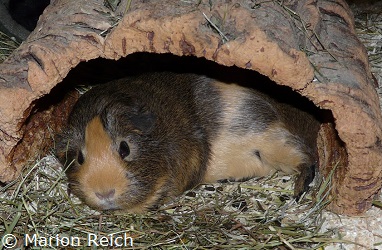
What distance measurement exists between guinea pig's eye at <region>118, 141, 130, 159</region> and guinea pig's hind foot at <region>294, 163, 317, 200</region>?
1.07 meters

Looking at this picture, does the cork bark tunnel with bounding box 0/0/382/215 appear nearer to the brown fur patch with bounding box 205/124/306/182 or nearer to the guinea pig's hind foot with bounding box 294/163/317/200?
the guinea pig's hind foot with bounding box 294/163/317/200

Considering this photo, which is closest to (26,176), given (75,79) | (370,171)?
(75,79)

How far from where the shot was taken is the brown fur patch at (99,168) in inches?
132

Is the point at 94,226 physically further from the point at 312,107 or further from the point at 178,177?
the point at 312,107

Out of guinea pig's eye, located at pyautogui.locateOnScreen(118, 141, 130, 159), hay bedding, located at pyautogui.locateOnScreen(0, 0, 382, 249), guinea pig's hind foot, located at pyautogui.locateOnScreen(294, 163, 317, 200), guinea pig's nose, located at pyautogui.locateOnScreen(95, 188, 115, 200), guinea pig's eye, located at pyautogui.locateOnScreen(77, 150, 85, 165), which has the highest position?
guinea pig's eye, located at pyautogui.locateOnScreen(118, 141, 130, 159)

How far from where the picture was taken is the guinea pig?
3.45m

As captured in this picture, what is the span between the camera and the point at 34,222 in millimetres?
3477

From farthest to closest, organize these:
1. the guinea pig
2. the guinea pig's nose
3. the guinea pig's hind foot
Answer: the guinea pig's hind foot < the guinea pig < the guinea pig's nose

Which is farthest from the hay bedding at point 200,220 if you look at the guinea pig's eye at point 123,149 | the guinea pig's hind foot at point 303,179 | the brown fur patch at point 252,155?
the guinea pig's eye at point 123,149

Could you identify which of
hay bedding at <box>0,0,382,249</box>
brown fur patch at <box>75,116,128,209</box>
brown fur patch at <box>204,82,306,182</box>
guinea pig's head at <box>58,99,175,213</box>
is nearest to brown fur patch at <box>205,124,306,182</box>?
brown fur patch at <box>204,82,306,182</box>

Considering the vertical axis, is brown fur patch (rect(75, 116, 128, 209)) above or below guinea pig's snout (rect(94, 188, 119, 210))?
above

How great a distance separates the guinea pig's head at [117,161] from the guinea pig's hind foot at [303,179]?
0.75 m

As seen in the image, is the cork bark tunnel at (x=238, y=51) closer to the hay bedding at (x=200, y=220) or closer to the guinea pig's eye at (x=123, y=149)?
the hay bedding at (x=200, y=220)

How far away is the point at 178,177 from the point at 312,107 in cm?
101
